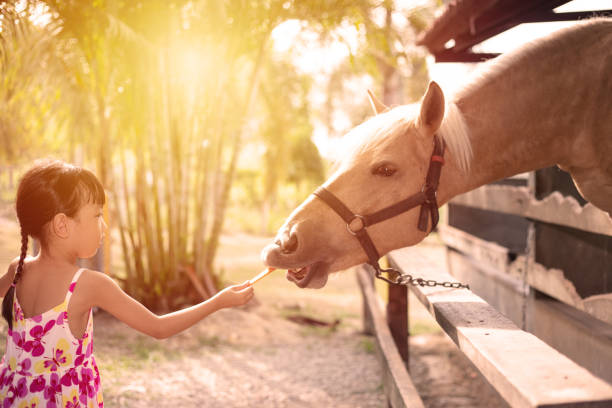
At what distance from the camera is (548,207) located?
117 inches

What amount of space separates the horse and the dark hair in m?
0.67

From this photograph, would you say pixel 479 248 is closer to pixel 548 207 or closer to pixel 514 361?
pixel 548 207

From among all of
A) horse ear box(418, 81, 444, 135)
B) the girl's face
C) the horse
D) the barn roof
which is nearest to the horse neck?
the horse

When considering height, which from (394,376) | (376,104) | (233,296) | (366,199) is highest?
(376,104)

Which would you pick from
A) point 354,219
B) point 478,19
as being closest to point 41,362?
point 354,219

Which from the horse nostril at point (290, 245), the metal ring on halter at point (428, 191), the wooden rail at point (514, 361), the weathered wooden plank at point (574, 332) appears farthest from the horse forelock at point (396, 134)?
the weathered wooden plank at point (574, 332)

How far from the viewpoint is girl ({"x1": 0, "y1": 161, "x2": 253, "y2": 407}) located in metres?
1.42

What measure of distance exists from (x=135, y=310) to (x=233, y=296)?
0.29 meters

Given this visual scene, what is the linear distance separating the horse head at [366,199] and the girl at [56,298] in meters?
0.58

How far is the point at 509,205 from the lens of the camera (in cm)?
364

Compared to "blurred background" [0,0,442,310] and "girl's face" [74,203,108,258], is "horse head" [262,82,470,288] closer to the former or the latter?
"girl's face" [74,203,108,258]

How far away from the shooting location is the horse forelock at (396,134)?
1.84 m

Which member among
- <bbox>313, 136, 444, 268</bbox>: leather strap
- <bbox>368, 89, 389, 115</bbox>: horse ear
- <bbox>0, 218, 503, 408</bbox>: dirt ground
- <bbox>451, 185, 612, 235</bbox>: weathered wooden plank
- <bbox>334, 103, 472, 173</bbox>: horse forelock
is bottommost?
<bbox>0, 218, 503, 408</bbox>: dirt ground

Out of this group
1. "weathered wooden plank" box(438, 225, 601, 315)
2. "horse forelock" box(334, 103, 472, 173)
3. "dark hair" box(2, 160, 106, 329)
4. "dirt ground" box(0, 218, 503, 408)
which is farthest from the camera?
"dirt ground" box(0, 218, 503, 408)
